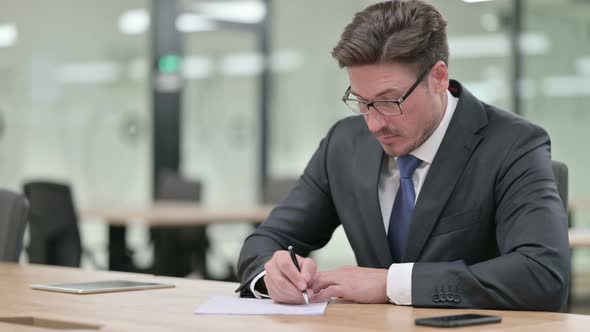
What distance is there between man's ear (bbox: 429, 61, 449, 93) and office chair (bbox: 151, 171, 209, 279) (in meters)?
5.17

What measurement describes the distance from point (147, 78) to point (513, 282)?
7.67m

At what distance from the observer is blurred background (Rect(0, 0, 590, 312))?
8.77 metres

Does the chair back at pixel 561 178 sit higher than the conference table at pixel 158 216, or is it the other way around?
the chair back at pixel 561 178

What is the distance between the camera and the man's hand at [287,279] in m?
2.25

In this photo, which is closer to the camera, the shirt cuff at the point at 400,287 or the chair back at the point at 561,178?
the shirt cuff at the point at 400,287

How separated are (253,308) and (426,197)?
617 mm

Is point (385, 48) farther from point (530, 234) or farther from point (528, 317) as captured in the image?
point (528, 317)

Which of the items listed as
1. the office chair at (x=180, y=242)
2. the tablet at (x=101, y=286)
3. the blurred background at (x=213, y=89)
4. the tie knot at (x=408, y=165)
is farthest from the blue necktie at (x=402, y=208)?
the blurred background at (x=213, y=89)

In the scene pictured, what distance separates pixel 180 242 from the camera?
7.86 m

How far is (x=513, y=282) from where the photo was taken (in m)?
2.21

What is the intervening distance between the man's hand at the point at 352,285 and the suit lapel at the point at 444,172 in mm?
269

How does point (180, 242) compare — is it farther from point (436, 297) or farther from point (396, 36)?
point (436, 297)

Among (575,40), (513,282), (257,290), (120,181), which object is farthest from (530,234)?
(120,181)

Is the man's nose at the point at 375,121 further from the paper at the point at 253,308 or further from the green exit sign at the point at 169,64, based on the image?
the green exit sign at the point at 169,64
